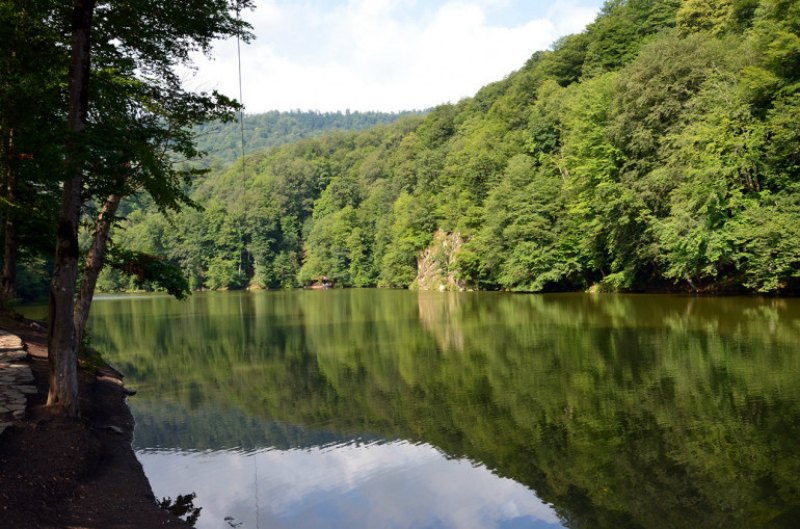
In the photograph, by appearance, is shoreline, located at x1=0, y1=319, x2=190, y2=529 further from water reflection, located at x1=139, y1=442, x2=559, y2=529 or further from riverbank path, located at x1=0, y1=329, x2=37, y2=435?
water reflection, located at x1=139, y1=442, x2=559, y2=529

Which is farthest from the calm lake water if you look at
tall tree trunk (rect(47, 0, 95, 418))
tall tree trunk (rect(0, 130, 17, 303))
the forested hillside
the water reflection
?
the forested hillside

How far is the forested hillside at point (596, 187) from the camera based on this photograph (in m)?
28.7

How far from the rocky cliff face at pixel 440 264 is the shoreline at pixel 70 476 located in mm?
52051

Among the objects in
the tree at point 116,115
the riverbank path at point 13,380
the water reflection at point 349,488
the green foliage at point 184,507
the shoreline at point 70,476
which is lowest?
the water reflection at point 349,488

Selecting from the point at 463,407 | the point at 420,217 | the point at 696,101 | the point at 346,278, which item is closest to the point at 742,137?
the point at 696,101

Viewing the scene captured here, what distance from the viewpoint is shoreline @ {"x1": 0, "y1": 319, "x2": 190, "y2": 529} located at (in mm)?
5457

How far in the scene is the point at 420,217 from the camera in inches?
2741

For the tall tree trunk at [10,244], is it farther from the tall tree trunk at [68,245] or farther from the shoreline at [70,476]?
the shoreline at [70,476]

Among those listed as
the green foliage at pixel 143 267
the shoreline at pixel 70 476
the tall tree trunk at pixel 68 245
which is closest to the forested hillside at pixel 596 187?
the green foliage at pixel 143 267

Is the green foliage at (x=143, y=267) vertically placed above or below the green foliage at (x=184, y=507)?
above

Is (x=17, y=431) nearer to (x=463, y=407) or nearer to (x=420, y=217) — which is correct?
(x=463, y=407)

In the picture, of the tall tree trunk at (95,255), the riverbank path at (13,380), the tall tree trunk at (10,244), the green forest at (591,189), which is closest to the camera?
the riverbank path at (13,380)

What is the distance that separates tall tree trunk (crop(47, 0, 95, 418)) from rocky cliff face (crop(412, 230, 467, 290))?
52.2 meters

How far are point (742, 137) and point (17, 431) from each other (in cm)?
3282
